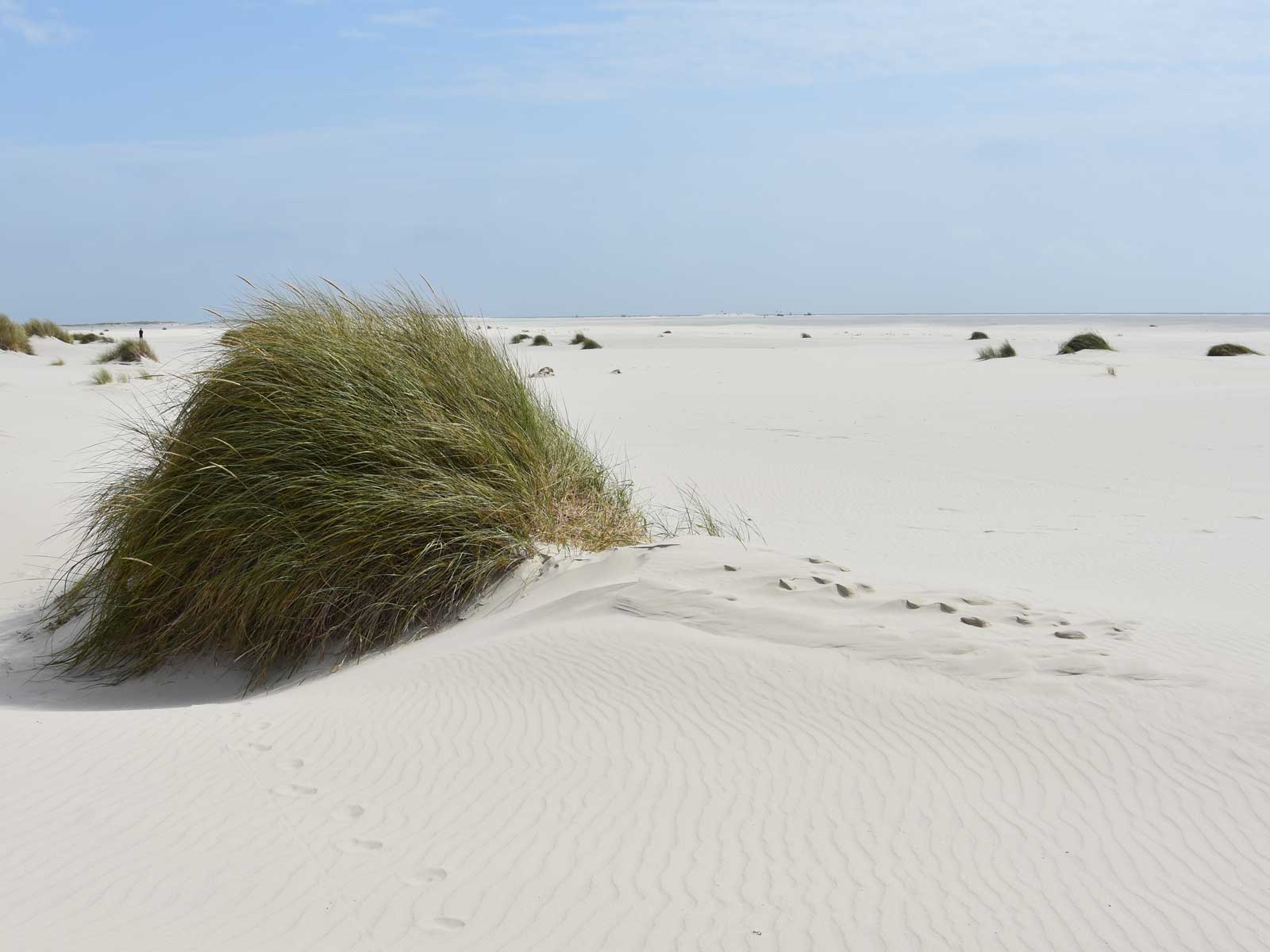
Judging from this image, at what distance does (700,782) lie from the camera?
3516 mm

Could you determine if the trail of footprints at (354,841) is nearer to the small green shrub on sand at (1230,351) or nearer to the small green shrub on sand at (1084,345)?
the small green shrub on sand at (1084,345)

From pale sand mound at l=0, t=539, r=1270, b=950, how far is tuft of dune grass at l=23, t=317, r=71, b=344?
2899 cm

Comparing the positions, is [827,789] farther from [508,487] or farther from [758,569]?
[508,487]

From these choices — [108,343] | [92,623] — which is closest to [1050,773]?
[92,623]

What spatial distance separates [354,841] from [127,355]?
24029 mm

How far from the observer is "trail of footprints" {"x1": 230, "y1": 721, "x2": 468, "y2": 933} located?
2.77 metres

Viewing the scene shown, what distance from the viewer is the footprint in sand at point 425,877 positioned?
2967 millimetres

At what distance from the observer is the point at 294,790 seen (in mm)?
3592

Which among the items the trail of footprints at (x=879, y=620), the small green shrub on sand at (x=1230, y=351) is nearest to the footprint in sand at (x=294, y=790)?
the trail of footprints at (x=879, y=620)

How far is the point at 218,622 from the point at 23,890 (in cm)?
249

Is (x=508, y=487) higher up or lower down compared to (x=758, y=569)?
higher up

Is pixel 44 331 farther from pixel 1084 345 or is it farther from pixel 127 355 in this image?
pixel 1084 345

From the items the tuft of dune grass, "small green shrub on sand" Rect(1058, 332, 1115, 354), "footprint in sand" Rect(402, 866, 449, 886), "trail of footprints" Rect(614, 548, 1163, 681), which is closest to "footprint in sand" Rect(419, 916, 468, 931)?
"footprint in sand" Rect(402, 866, 449, 886)

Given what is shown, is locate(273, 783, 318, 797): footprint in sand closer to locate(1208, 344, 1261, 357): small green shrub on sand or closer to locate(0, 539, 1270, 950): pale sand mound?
locate(0, 539, 1270, 950): pale sand mound
